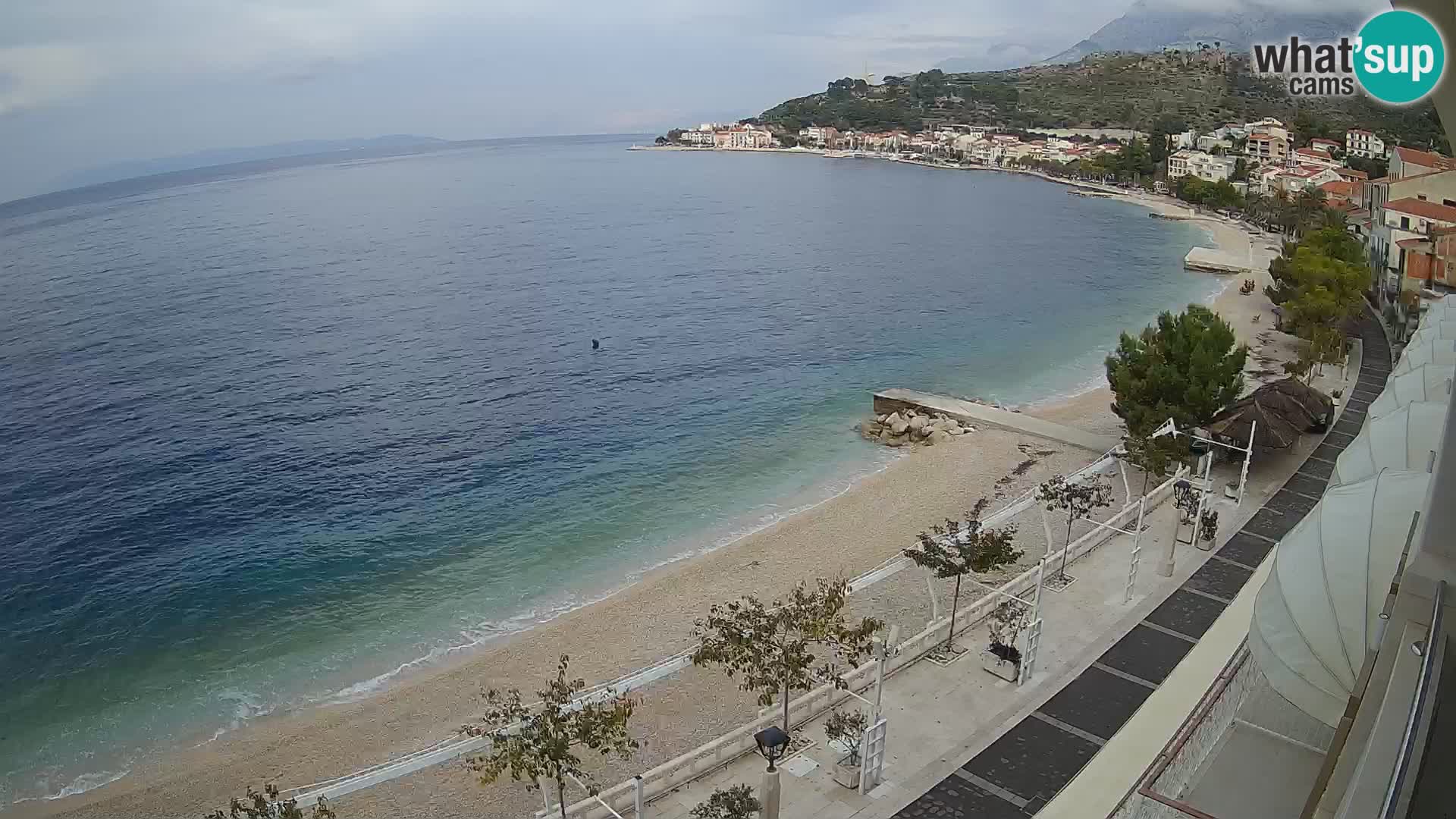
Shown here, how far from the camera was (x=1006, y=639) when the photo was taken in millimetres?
14898

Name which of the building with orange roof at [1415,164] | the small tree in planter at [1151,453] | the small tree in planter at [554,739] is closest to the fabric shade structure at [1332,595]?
the small tree in planter at [554,739]

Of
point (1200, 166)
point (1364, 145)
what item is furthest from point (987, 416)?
point (1364, 145)

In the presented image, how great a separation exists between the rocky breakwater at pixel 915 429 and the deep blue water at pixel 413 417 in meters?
1.05

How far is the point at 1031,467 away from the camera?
2723cm

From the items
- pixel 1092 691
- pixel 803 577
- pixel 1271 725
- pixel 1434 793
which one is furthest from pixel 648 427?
pixel 1434 793

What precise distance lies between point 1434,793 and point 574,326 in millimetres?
48474

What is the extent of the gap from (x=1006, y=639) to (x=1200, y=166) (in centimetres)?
10696

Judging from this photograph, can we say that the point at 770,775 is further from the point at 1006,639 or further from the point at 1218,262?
the point at 1218,262

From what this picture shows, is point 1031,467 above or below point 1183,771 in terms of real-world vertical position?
below

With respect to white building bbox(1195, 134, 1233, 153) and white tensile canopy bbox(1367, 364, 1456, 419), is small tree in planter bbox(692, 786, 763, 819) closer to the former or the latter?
white tensile canopy bbox(1367, 364, 1456, 419)

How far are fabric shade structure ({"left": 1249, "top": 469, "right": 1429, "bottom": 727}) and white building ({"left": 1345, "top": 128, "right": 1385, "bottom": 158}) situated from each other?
351 feet

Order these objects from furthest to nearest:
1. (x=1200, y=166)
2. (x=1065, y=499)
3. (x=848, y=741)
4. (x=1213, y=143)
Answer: (x=1213, y=143)
(x=1200, y=166)
(x=1065, y=499)
(x=848, y=741)

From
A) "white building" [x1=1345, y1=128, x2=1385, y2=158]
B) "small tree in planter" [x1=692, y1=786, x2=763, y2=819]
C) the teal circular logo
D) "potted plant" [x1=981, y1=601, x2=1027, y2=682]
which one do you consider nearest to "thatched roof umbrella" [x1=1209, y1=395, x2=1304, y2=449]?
"potted plant" [x1=981, y1=601, x2=1027, y2=682]

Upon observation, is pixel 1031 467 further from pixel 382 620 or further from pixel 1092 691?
pixel 382 620
